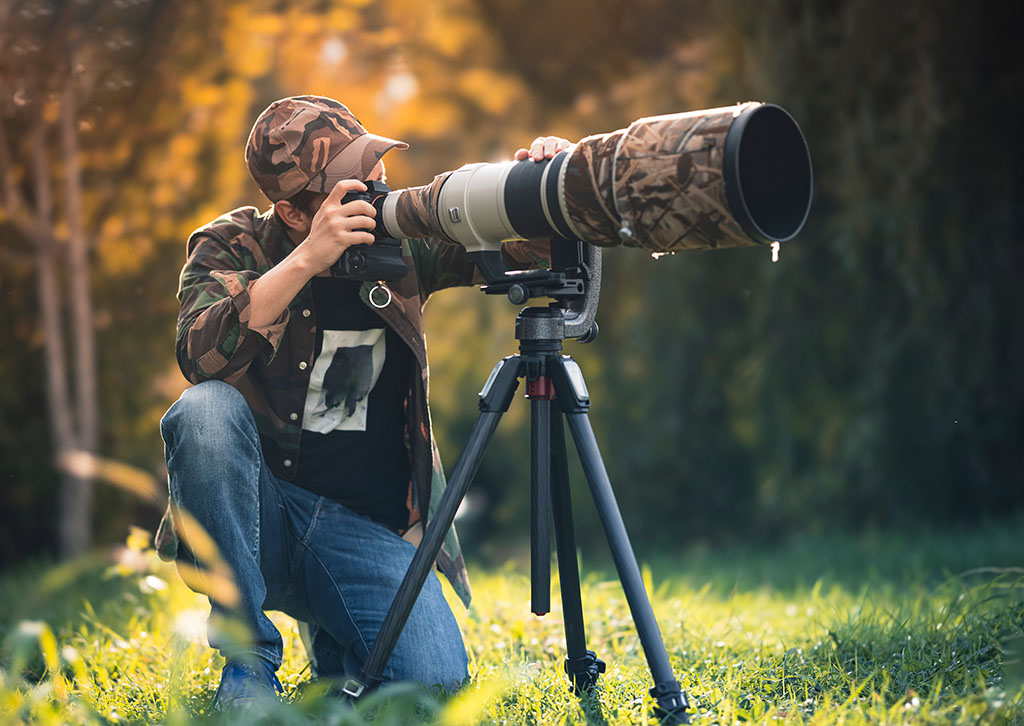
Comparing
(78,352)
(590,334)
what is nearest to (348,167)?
(590,334)

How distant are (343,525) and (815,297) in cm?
349

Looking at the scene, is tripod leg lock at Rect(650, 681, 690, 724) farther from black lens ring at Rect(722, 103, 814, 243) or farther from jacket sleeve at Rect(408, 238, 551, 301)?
jacket sleeve at Rect(408, 238, 551, 301)

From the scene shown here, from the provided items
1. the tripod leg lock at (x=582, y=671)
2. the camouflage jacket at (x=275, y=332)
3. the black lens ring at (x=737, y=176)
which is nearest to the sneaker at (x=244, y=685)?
the camouflage jacket at (x=275, y=332)

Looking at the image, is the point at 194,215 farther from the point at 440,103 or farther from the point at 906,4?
the point at 906,4

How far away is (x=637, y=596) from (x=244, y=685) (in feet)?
2.50

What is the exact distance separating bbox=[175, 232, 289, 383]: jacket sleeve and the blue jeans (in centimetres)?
5

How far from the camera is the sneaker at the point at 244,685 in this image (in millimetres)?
1747

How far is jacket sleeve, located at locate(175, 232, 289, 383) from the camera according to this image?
76.0 inches

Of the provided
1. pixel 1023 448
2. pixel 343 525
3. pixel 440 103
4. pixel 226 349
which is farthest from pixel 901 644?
pixel 440 103

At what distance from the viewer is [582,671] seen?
195 cm

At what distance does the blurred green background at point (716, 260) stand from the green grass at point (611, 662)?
5.21 ft

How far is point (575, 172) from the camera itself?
163 cm

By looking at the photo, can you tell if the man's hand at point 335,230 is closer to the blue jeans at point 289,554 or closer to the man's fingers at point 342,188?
the man's fingers at point 342,188

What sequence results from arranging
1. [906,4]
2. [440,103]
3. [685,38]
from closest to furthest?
1. [906,4]
2. [685,38]
3. [440,103]
